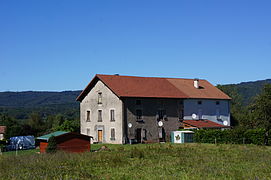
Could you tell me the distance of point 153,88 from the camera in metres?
51.1

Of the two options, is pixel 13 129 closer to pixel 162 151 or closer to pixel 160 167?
pixel 162 151

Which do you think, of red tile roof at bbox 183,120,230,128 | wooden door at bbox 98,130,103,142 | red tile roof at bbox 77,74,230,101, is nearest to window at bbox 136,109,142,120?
red tile roof at bbox 77,74,230,101

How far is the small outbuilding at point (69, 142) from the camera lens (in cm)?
3325

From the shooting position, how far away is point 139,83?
51.4m

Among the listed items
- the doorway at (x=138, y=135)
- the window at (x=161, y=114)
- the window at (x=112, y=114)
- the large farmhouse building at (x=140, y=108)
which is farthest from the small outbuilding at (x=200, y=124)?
the window at (x=112, y=114)

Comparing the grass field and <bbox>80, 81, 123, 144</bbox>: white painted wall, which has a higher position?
<bbox>80, 81, 123, 144</bbox>: white painted wall

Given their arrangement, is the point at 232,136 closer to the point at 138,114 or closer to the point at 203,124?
the point at 203,124

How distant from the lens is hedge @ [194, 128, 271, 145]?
131 feet

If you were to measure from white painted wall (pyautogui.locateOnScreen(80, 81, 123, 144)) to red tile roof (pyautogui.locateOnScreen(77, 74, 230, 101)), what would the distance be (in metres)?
0.84

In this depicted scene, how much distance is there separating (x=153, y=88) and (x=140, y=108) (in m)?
4.01

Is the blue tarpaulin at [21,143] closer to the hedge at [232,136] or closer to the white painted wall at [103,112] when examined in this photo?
the white painted wall at [103,112]

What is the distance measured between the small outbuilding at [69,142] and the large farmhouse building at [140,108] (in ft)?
40.6

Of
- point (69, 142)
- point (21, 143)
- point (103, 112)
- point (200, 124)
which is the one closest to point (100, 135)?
point (103, 112)

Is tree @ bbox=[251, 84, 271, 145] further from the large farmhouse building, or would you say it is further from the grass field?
the grass field
